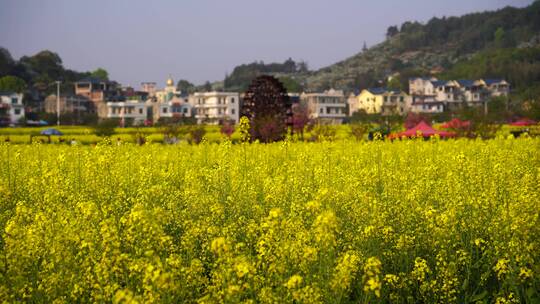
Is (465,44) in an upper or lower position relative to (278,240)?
upper

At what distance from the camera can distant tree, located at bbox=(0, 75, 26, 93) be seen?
98.6 m

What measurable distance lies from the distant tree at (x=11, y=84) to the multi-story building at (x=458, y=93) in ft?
224

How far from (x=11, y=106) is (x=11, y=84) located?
19055 mm

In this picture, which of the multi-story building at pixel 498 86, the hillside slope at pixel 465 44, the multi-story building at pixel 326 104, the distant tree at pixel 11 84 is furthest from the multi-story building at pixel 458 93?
the distant tree at pixel 11 84

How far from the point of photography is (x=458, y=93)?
362 feet

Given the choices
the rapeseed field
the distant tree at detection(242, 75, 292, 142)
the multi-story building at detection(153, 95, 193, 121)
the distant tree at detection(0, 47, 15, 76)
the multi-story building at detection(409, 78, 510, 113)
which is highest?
the distant tree at detection(0, 47, 15, 76)

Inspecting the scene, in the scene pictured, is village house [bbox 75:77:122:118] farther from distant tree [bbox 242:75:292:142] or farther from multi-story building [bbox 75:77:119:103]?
distant tree [bbox 242:75:292:142]

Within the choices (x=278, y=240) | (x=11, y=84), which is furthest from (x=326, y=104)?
(x=278, y=240)

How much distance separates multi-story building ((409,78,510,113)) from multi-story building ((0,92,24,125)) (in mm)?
64398

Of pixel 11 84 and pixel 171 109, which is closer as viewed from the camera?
pixel 171 109

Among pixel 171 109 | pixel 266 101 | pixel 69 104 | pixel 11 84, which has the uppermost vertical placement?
pixel 11 84

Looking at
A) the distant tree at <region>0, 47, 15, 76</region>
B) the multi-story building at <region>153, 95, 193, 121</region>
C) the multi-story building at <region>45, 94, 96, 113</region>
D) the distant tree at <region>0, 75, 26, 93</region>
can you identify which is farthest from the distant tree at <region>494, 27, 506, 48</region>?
the distant tree at <region>0, 47, 15, 76</region>

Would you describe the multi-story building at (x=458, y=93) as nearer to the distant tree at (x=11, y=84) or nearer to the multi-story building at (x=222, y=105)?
the multi-story building at (x=222, y=105)

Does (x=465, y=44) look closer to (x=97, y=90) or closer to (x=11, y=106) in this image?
(x=97, y=90)
